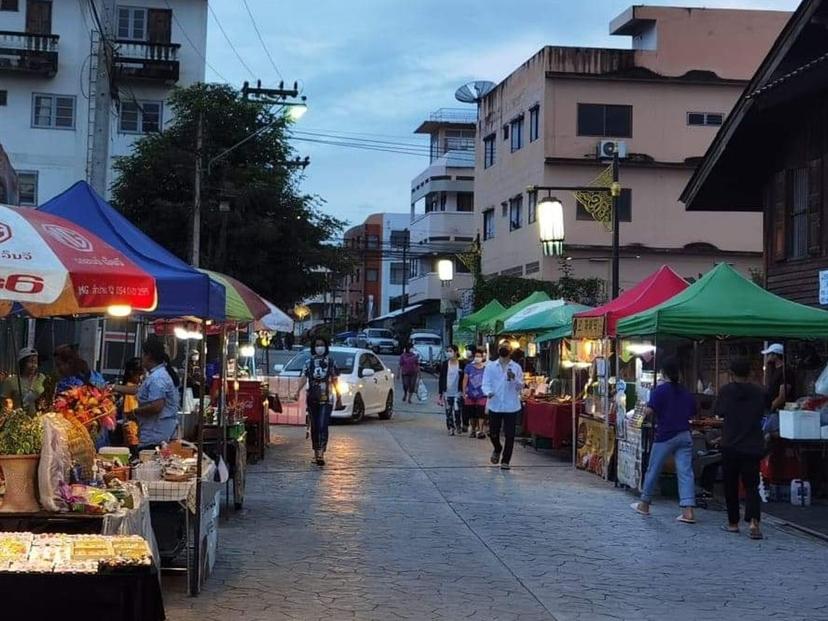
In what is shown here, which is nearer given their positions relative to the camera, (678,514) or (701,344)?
(678,514)

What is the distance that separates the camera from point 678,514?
1202cm

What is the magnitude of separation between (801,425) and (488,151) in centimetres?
3198

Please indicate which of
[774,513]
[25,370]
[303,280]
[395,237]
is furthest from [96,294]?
[395,237]

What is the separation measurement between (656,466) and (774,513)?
5.84 ft

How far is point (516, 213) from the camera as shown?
39500 millimetres

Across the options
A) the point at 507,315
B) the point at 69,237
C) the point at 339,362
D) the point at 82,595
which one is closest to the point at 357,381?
the point at 339,362

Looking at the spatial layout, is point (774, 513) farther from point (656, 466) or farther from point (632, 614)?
point (632, 614)

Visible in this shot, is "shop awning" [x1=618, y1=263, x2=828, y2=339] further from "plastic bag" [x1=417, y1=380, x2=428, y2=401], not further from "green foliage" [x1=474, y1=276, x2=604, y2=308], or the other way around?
"plastic bag" [x1=417, y1=380, x2=428, y2=401]

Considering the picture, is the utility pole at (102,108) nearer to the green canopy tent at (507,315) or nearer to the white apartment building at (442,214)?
the green canopy tent at (507,315)

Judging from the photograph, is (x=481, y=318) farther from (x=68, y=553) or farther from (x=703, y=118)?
(x=68, y=553)

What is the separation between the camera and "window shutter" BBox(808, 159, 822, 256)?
15.6 meters

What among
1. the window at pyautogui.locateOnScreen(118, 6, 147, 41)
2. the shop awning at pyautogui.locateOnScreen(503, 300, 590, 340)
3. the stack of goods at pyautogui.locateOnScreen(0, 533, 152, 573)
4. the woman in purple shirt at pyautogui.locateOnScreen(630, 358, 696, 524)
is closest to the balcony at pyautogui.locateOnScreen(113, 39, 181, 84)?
the window at pyautogui.locateOnScreen(118, 6, 147, 41)

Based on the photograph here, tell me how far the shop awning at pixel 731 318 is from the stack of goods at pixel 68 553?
8652 mm

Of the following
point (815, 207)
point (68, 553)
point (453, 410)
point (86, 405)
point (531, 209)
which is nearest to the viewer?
point (68, 553)
